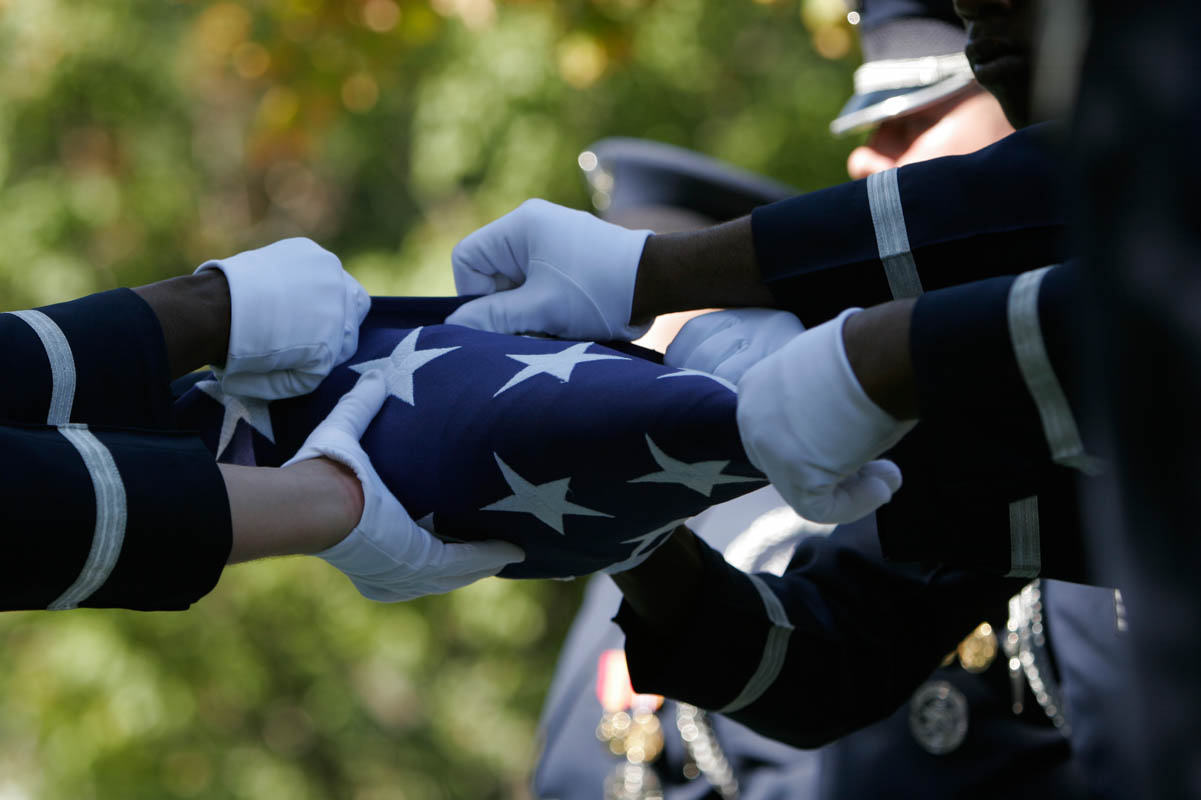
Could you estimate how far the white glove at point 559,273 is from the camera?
990 millimetres

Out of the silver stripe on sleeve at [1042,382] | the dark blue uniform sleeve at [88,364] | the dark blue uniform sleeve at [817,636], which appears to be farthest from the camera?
the dark blue uniform sleeve at [817,636]

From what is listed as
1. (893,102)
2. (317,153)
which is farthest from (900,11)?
(317,153)

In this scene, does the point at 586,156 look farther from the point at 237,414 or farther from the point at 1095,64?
the point at 1095,64

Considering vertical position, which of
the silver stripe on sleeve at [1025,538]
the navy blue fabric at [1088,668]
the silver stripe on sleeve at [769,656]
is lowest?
the navy blue fabric at [1088,668]

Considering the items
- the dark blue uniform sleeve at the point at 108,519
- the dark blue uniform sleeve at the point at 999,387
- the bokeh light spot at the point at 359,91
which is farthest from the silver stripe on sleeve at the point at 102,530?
the bokeh light spot at the point at 359,91

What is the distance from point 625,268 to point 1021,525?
1.16 ft

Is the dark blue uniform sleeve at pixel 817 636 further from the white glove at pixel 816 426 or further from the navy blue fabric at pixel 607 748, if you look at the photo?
the white glove at pixel 816 426

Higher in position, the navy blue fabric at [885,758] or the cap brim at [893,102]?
the cap brim at [893,102]

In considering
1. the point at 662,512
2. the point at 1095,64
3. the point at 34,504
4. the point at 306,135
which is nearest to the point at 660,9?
the point at 306,135

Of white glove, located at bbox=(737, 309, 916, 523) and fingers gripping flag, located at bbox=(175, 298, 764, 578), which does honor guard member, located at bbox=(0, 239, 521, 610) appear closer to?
fingers gripping flag, located at bbox=(175, 298, 764, 578)

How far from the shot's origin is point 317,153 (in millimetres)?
4285

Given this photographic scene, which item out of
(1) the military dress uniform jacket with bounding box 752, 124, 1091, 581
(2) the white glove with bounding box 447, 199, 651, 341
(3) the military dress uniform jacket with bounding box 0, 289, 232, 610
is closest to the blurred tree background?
(2) the white glove with bounding box 447, 199, 651, 341

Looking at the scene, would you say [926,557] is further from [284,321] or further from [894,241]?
[284,321]

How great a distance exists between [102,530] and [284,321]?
256 millimetres
